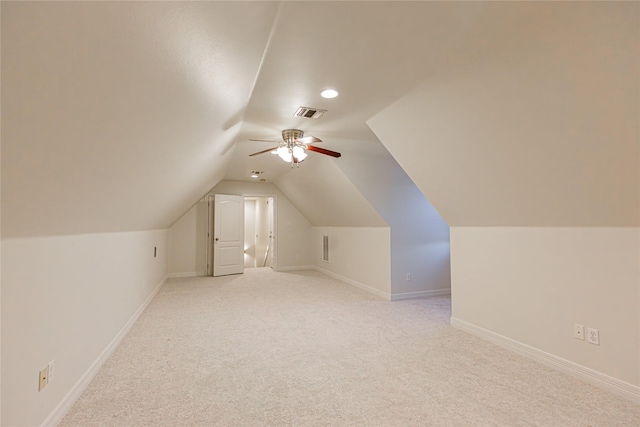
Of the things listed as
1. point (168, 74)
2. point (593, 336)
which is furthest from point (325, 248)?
point (168, 74)

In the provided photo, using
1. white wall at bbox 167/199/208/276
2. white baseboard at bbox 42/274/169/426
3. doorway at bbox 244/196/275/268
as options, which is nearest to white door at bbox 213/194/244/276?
white wall at bbox 167/199/208/276

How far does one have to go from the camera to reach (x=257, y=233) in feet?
33.9

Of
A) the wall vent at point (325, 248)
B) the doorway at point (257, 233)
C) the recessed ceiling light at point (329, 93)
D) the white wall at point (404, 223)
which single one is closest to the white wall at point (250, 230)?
the doorway at point (257, 233)

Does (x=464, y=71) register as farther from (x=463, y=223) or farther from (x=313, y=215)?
(x=313, y=215)

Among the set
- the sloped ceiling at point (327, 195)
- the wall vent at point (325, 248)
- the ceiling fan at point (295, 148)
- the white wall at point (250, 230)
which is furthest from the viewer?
the white wall at point (250, 230)

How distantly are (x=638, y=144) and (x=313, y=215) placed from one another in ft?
20.2

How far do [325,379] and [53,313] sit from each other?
1.90 meters

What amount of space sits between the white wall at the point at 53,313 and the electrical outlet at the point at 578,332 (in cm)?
374

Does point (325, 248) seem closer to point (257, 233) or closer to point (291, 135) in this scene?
point (257, 233)

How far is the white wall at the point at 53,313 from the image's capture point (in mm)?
1460

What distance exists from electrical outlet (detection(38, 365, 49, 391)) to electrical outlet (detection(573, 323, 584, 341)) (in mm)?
3765

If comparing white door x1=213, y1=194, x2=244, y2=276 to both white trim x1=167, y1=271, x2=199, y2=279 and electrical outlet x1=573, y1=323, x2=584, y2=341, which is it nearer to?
white trim x1=167, y1=271, x2=199, y2=279

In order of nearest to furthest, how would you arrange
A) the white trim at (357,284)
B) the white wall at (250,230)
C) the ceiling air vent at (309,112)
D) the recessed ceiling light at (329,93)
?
the recessed ceiling light at (329,93) < the ceiling air vent at (309,112) < the white trim at (357,284) < the white wall at (250,230)

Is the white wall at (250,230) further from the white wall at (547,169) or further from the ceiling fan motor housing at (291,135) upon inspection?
the white wall at (547,169)
